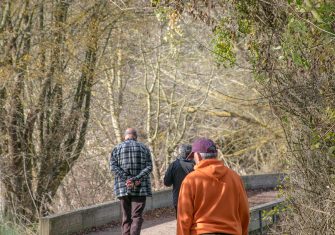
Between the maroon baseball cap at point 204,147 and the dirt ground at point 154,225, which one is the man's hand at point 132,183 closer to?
the dirt ground at point 154,225

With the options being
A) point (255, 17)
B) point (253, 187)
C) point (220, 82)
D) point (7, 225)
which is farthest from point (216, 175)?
point (220, 82)

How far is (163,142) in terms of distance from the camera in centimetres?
2859

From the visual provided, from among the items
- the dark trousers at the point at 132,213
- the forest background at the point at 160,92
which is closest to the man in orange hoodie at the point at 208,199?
the forest background at the point at 160,92

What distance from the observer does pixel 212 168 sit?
6.88m

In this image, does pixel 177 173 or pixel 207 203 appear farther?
pixel 177 173

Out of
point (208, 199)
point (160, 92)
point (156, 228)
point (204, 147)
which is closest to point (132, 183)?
point (156, 228)

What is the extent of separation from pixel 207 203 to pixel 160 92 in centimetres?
2056

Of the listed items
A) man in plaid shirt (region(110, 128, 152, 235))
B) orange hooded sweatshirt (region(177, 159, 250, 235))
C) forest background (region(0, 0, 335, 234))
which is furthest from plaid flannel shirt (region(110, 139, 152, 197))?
orange hooded sweatshirt (region(177, 159, 250, 235))

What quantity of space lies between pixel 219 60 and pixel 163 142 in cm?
1652

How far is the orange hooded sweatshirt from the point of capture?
679cm

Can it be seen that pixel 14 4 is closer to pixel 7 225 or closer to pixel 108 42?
pixel 108 42

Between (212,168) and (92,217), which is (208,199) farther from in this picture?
(92,217)

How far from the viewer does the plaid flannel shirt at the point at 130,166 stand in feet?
→ 38.0

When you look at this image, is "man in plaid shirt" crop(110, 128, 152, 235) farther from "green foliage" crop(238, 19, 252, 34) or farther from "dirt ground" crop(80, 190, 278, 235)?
"dirt ground" crop(80, 190, 278, 235)
